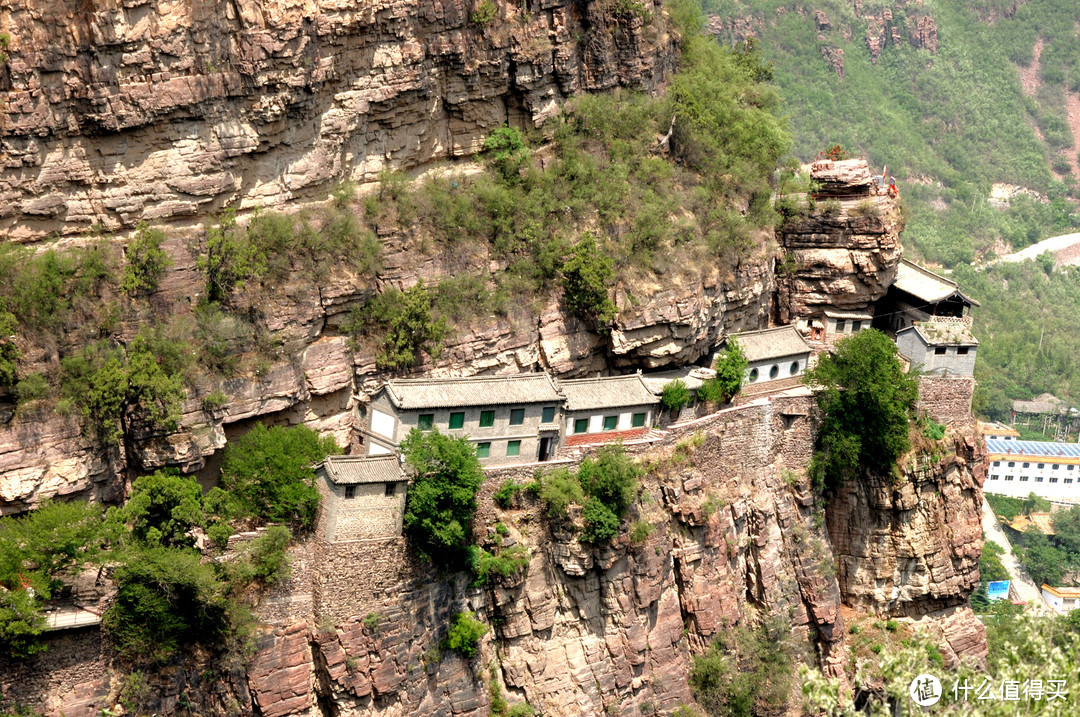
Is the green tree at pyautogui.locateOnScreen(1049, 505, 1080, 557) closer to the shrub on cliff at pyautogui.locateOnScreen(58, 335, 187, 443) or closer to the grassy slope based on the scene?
the grassy slope

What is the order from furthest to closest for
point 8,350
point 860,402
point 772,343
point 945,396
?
point 945,396, point 772,343, point 860,402, point 8,350

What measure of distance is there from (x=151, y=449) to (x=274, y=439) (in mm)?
3431

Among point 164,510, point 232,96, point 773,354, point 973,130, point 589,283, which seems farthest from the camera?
point 973,130

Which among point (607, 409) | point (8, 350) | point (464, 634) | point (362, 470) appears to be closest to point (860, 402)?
point (607, 409)

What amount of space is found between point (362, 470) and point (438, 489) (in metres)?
2.25

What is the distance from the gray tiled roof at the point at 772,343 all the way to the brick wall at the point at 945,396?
504 centimetres

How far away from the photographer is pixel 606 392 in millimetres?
44688

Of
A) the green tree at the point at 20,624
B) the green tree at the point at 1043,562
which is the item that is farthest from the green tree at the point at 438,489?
the green tree at the point at 1043,562

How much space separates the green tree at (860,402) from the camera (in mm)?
49125

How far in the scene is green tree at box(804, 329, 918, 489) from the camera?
1934 inches

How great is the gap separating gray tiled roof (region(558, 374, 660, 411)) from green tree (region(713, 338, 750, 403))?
3.51 meters

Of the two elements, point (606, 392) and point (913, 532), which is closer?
point (606, 392)

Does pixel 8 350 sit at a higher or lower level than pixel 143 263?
lower

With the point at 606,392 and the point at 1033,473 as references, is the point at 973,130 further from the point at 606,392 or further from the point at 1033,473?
the point at 606,392
